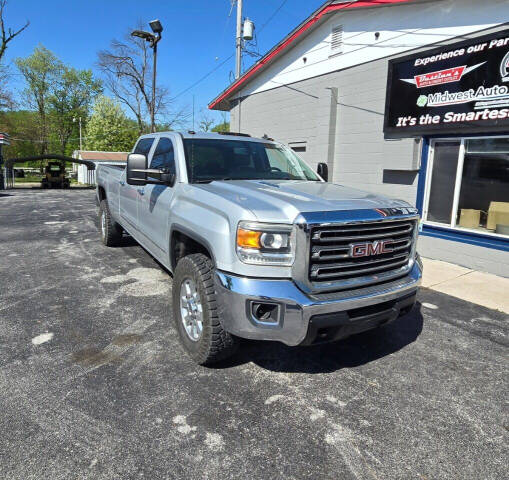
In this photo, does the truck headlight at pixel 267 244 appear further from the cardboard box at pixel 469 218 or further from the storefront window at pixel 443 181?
the storefront window at pixel 443 181

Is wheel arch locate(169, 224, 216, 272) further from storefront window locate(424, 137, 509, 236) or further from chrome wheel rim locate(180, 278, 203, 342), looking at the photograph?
storefront window locate(424, 137, 509, 236)

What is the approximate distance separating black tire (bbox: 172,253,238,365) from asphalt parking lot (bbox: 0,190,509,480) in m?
0.17

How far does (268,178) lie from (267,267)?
67.8 inches

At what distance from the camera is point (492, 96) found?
6285 mm

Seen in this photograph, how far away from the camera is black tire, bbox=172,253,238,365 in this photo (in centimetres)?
285

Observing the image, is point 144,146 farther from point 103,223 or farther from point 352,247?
point 352,247

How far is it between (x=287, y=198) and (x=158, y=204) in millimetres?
1721

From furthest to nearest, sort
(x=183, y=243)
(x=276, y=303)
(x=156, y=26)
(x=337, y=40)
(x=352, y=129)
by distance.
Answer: (x=156, y=26) → (x=337, y=40) → (x=352, y=129) → (x=183, y=243) → (x=276, y=303)

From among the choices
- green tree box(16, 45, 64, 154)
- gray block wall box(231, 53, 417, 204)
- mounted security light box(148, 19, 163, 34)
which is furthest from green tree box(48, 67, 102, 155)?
gray block wall box(231, 53, 417, 204)

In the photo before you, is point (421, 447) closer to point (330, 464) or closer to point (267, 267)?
point (330, 464)

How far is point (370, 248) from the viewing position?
2883 millimetres

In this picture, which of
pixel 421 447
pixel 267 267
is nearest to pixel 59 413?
pixel 267 267

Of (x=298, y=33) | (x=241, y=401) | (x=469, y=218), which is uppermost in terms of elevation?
(x=298, y=33)

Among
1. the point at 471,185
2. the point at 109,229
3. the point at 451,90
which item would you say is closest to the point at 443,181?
the point at 471,185
